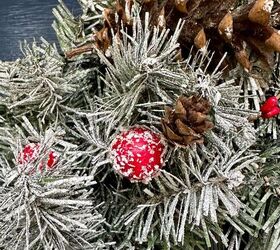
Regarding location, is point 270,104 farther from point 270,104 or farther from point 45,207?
point 45,207

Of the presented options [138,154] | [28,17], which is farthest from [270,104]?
[28,17]

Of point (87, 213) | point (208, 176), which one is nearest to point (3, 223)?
point (87, 213)

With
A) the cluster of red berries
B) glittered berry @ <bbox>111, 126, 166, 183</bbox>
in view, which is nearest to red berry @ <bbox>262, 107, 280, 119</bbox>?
the cluster of red berries

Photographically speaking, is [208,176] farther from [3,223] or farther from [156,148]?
[3,223]

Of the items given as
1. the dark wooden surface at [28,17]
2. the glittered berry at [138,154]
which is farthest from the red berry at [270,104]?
the dark wooden surface at [28,17]

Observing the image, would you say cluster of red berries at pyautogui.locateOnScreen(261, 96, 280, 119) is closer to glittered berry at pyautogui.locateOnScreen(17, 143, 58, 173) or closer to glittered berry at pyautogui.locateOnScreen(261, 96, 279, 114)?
glittered berry at pyautogui.locateOnScreen(261, 96, 279, 114)

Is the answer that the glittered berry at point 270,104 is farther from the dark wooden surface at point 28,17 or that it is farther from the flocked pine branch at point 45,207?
the dark wooden surface at point 28,17
